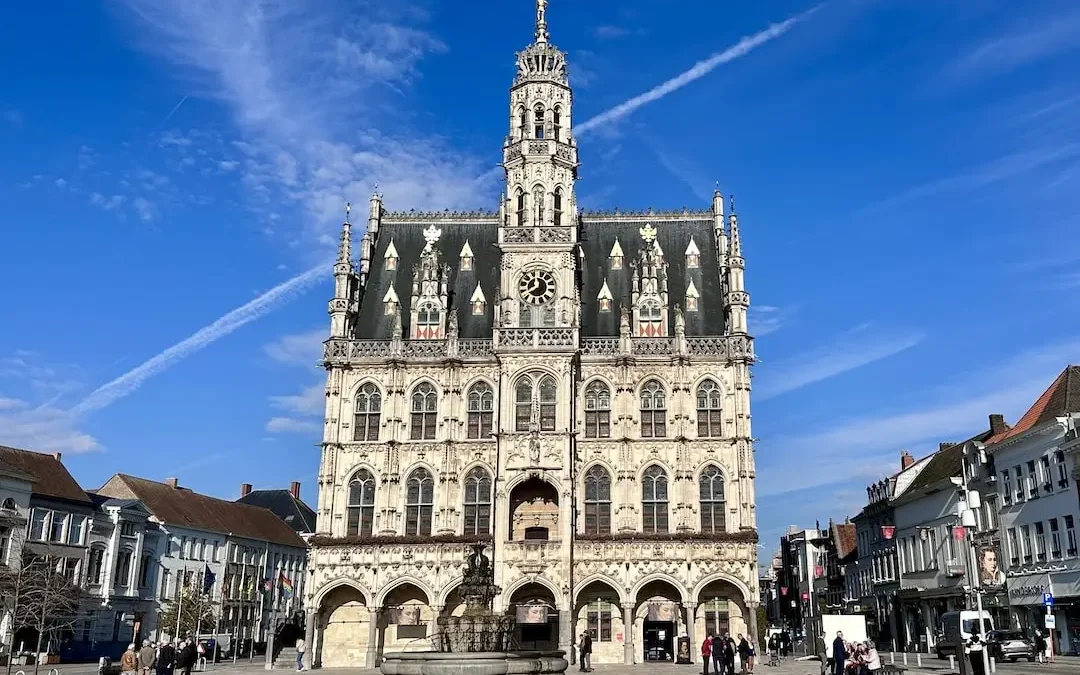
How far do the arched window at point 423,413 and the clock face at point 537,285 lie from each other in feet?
24.7

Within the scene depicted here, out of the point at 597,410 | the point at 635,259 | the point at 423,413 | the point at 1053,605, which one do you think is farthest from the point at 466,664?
the point at 635,259

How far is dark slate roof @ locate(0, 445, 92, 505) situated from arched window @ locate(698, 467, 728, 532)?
127ft

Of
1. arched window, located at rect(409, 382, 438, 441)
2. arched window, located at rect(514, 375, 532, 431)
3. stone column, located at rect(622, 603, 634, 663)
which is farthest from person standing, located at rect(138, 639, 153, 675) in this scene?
stone column, located at rect(622, 603, 634, 663)

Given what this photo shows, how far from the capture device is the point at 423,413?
172ft

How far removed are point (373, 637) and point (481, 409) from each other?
43.2 ft

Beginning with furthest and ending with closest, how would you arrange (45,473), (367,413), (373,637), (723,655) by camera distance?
(45,473) → (367,413) → (373,637) → (723,655)

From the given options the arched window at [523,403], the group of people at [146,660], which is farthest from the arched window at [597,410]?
the group of people at [146,660]

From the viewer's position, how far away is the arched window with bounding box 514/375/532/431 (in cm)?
5038

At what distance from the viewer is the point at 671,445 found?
50.7m

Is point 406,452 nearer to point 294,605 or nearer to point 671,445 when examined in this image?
point 671,445

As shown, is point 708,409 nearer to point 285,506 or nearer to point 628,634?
point 628,634

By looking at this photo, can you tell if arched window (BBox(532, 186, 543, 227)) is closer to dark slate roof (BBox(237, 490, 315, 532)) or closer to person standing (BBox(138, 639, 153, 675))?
person standing (BBox(138, 639, 153, 675))

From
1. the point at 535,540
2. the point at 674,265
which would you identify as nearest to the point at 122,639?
the point at 535,540

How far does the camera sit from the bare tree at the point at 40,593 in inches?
1593
